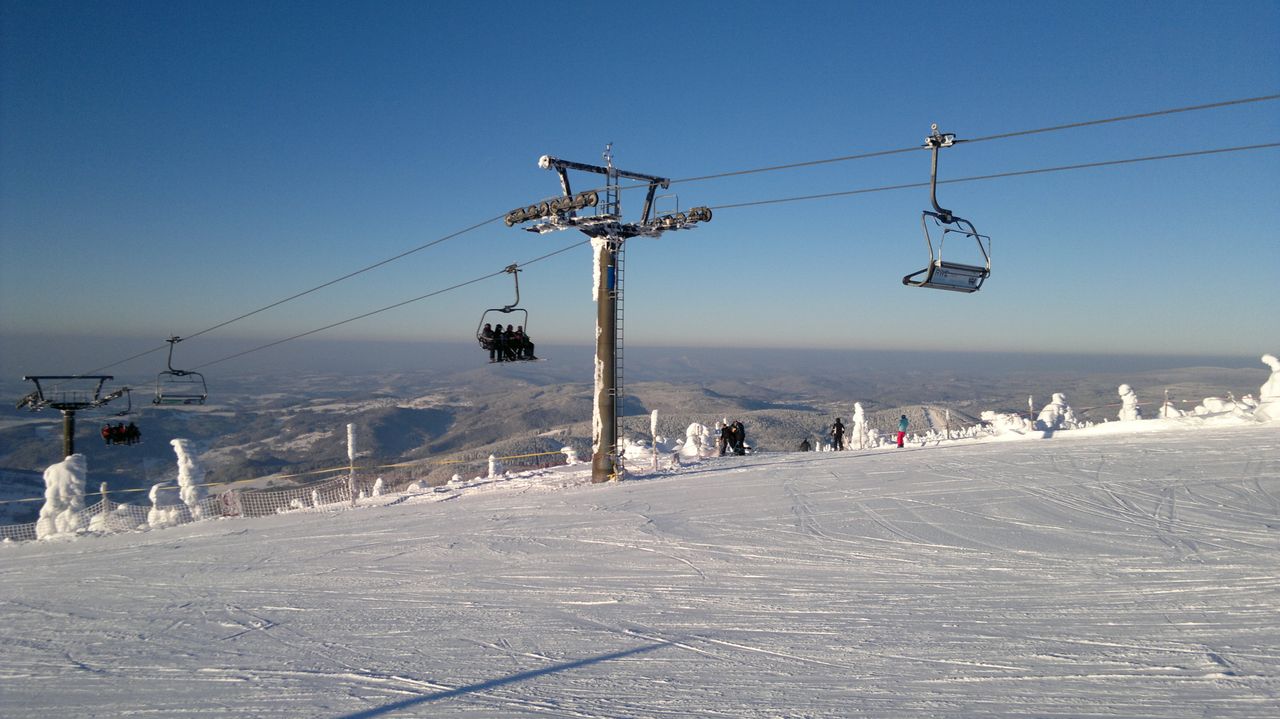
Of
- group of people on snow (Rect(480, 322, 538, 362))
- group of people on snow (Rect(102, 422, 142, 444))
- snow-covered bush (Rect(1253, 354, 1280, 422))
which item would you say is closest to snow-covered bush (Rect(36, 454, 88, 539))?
group of people on snow (Rect(102, 422, 142, 444))

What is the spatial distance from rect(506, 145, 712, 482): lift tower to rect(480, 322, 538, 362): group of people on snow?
1.81m

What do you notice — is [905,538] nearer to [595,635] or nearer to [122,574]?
[595,635]

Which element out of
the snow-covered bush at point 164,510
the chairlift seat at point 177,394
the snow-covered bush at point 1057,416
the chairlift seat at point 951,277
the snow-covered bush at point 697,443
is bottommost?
the snow-covered bush at point 164,510

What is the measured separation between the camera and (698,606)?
25.6ft

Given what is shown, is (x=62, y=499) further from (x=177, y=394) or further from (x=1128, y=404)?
(x=1128, y=404)

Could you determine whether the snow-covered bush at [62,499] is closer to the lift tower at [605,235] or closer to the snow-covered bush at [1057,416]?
the lift tower at [605,235]

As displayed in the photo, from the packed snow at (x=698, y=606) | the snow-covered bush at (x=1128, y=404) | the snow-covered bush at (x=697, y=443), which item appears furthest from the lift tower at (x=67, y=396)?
the snow-covered bush at (x=1128, y=404)

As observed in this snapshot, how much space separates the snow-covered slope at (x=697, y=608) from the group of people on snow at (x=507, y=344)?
4610 millimetres

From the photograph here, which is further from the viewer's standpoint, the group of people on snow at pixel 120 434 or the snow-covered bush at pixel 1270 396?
the group of people on snow at pixel 120 434

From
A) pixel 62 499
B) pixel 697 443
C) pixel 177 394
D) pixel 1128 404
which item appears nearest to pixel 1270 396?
pixel 1128 404

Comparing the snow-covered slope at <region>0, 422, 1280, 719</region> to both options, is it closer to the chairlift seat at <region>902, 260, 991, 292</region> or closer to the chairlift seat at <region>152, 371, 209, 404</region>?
the chairlift seat at <region>902, 260, 991, 292</region>

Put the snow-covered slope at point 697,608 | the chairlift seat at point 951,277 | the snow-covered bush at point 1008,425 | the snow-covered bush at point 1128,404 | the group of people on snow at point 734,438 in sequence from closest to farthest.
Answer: the snow-covered slope at point 697,608 < the chairlift seat at point 951,277 < the group of people on snow at point 734,438 < the snow-covered bush at point 1008,425 < the snow-covered bush at point 1128,404

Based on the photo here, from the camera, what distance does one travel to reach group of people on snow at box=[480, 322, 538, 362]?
18.1 meters

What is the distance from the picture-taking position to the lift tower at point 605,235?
696 inches
